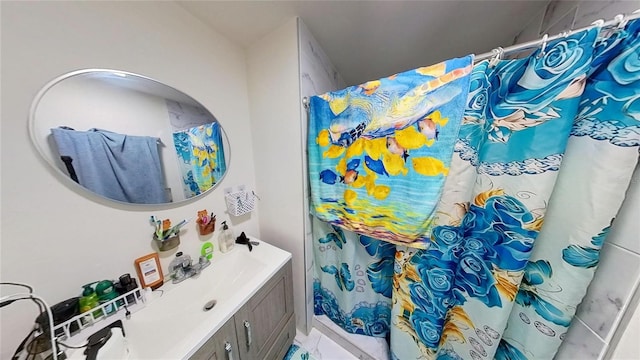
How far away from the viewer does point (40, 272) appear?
592mm

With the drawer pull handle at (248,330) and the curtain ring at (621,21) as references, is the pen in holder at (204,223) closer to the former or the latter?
the drawer pull handle at (248,330)

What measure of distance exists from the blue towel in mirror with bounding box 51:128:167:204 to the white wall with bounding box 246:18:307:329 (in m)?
0.56

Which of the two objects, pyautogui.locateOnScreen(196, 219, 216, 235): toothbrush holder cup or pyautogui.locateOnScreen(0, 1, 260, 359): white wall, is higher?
pyautogui.locateOnScreen(0, 1, 260, 359): white wall

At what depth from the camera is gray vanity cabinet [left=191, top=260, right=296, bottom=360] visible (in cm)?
71

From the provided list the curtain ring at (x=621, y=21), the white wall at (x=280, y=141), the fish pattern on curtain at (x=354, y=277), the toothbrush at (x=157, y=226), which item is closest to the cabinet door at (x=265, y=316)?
the white wall at (x=280, y=141)

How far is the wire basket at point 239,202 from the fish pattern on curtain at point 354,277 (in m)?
0.49

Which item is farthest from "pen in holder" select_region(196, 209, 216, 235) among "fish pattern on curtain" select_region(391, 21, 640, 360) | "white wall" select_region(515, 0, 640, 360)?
"white wall" select_region(515, 0, 640, 360)

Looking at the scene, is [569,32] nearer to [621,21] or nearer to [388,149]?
[621,21]

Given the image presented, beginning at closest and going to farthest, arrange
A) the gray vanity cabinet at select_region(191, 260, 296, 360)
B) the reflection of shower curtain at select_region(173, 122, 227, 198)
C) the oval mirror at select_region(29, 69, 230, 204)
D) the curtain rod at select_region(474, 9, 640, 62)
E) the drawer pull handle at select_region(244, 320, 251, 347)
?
the curtain rod at select_region(474, 9, 640, 62) < the oval mirror at select_region(29, 69, 230, 204) < the gray vanity cabinet at select_region(191, 260, 296, 360) < the drawer pull handle at select_region(244, 320, 251, 347) < the reflection of shower curtain at select_region(173, 122, 227, 198)

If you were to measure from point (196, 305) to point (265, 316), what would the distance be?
0.34 meters

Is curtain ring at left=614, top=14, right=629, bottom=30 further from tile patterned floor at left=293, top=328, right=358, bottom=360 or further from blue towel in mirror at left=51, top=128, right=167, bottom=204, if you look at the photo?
tile patterned floor at left=293, top=328, right=358, bottom=360

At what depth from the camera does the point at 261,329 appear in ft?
2.99

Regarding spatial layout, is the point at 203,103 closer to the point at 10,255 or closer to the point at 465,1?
the point at 10,255

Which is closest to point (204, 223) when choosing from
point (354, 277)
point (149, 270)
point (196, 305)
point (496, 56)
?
point (149, 270)
